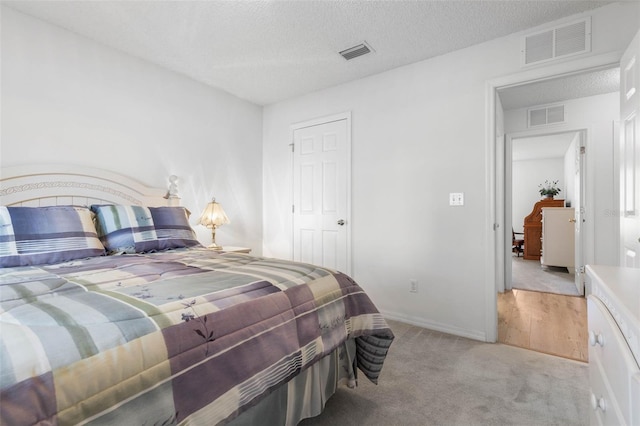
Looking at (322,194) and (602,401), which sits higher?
(322,194)

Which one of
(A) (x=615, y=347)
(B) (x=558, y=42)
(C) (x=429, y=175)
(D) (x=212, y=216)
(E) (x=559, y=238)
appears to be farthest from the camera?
(E) (x=559, y=238)

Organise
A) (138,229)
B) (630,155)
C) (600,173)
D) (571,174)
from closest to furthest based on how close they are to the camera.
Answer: (630,155) → (138,229) → (600,173) → (571,174)

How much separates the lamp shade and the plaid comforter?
5.07ft

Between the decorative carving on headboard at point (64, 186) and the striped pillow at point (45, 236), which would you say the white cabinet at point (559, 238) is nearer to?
the decorative carving on headboard at point (64, 186)

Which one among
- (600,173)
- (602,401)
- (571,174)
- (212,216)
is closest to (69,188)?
(212,216)

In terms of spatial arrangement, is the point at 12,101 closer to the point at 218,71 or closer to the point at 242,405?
the point at 218,71

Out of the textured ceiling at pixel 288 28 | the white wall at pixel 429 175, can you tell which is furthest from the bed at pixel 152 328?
the white wall at pixel 429 175

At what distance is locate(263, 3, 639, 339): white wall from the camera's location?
2.64 metres

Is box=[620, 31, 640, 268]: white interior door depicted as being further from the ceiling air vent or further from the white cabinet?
the white cabinet

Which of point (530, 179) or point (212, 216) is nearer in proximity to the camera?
point (212, 216)

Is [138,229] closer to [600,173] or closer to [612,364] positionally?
[612,364]

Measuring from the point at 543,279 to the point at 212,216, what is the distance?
15.9 feet

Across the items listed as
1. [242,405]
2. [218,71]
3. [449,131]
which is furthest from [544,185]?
[242,405]

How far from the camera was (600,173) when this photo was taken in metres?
3.62
